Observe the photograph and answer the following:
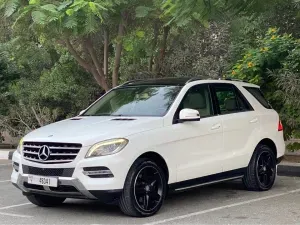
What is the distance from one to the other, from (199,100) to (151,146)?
4.80ft

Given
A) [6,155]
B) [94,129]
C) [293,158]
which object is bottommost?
[6,155]

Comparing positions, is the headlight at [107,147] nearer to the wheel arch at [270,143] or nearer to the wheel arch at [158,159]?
the wheel arch at [158,159]

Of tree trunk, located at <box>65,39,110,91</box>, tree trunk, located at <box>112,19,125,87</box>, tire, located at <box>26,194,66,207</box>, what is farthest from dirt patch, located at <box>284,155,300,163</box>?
tire, located at <box>26,194,66,207</box>

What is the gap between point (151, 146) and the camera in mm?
6789

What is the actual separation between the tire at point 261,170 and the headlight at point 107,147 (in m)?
2.73

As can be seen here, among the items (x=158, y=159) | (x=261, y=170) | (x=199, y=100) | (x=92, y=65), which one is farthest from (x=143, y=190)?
(x=92, y=65)

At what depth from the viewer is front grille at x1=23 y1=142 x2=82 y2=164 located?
6.54 metres

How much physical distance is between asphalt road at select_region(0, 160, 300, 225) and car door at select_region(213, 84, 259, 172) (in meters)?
0.60

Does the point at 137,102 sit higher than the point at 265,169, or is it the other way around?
the point at 137,102

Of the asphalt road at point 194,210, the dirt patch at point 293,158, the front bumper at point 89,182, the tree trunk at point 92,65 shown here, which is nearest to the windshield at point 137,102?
the front bumper at point 89,182

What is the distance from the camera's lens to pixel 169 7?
357 inches

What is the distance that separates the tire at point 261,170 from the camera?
8453 millimetres

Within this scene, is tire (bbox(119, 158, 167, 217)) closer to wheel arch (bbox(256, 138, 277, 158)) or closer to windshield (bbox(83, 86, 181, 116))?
windshield (bbox(83, 86, 181, 116))

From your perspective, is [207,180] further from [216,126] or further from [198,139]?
[216,126]
